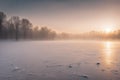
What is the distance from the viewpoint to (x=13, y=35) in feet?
373

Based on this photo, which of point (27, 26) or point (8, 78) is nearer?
point (8, 78)

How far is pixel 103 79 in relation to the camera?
51.7 feet

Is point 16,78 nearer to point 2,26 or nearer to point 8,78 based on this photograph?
point 8,78

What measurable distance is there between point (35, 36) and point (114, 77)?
13175cm

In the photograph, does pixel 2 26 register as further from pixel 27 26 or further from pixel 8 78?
pixel 8 78

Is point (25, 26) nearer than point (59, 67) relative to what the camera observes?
No

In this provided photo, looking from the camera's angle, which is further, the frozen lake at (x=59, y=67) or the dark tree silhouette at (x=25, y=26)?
the dark tree silhouette at (x=25, y=26)

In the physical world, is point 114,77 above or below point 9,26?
below

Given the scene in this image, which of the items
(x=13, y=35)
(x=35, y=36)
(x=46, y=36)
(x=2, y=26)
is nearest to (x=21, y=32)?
(x=13, y=35)

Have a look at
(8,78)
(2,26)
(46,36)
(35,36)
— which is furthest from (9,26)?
(8,78)

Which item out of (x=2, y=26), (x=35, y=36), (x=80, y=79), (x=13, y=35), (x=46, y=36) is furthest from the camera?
(x=46, y=36)

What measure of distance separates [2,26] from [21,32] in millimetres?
16955

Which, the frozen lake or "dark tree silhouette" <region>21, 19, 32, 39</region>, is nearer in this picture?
the frozen lake

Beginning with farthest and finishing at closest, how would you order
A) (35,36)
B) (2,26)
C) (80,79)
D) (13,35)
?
(35,36) → (13,35) → (2,26) → (80,79)
